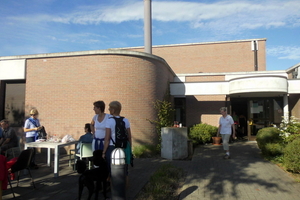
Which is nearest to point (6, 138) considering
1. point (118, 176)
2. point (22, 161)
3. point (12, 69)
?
point (22, 161)

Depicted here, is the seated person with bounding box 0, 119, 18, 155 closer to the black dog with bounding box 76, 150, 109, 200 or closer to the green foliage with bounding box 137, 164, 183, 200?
the black dog with bounding box 76, 150, 109, 200

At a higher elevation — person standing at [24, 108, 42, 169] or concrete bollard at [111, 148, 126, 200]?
person standing at [24, 108, 42, 169]

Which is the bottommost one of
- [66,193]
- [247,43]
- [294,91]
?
[66,193]

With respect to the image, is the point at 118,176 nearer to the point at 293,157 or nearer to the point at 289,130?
the point at 293,157

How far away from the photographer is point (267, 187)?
5375mm

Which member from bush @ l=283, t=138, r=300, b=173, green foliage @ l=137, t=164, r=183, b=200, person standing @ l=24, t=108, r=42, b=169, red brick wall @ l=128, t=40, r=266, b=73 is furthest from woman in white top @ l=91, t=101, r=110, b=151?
red brick wall @ l=128, t=40, r=266, b=73

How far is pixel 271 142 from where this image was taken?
836cm

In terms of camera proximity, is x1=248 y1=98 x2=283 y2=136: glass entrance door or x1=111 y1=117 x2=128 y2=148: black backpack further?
x1=248 y1=98 x2=283 y2=136: glass entrance door

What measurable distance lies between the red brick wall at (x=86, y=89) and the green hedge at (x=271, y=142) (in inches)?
161

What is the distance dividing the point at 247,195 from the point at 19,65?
9.83 metres

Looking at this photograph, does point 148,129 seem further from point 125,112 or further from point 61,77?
point 61,77

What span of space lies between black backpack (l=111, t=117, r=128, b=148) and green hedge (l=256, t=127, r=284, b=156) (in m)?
5.79

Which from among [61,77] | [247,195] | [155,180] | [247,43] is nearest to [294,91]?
[247,195]

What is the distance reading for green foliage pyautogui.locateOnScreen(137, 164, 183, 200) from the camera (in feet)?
15.4
